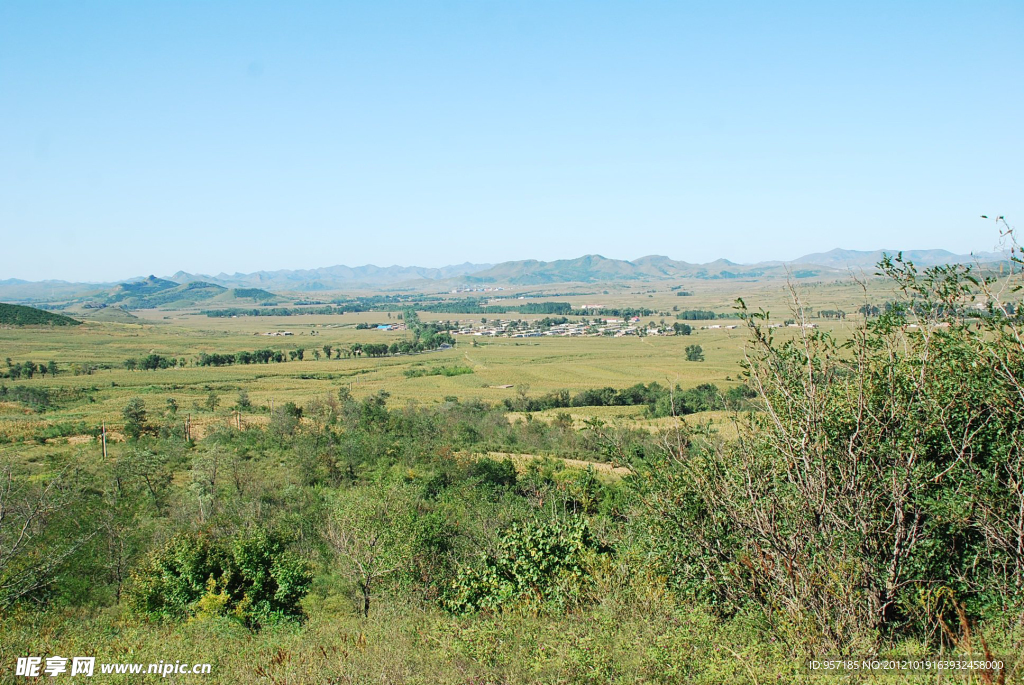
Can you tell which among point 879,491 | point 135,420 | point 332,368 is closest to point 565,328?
point 332,368

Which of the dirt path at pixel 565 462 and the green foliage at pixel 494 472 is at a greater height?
the green foliage at pixel 494 472

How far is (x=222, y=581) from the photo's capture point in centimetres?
1570

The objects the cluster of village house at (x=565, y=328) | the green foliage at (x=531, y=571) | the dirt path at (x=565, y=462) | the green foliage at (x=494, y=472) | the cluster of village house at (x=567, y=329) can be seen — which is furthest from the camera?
the cluster of village house at (x=567, y=329)

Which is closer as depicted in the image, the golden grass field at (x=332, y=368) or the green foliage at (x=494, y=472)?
the green foliage at (x=494, y=472)

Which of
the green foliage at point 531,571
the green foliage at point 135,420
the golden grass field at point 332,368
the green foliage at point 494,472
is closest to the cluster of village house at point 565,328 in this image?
the golden grass field at point 332,368

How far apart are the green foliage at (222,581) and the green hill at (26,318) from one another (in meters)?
111

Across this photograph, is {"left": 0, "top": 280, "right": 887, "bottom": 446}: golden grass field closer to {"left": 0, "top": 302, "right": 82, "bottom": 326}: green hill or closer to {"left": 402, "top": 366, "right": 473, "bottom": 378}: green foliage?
{"left": 402, "top": 366, "right": 473, "bottom": 378}: green foliage

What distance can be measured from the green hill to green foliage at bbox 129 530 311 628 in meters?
111

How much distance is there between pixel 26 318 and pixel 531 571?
4853 inches

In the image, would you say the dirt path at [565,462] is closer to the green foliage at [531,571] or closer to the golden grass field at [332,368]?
the golden grass field at [332,368]

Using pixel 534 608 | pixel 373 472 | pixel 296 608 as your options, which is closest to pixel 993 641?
pixel 534 608

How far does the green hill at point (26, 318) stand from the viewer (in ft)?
339

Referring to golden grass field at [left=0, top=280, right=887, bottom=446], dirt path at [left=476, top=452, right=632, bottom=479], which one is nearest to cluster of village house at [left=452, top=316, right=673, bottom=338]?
golden grass field at [left=0, top=280, right=887, bottom=446]

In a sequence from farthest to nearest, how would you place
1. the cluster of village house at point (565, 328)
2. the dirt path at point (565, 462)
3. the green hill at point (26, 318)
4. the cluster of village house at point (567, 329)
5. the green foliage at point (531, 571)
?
the cluster of village house at point (567, 329)
the cluster of village house at point (565, 328)
the green hill at point (26, 318)
the dirt path at point (565, 462)
the green foliage at point (531, 571)
